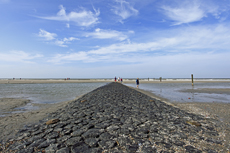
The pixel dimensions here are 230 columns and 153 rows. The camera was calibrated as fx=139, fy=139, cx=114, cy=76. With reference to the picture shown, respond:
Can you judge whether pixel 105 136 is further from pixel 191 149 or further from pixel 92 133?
pixel 191 149

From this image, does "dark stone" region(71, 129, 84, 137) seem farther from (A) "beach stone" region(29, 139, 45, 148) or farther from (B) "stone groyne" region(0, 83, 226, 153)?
(A) "beach stone" region(29, 139, 45, 148)

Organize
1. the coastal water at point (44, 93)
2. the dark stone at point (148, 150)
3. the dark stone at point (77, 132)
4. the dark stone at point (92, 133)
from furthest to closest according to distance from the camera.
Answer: the coastal water at point (44, 93) < the dark stone at point (77, 132) < the dark stone at point (92, 133) < the dark stone at point (148, 150)

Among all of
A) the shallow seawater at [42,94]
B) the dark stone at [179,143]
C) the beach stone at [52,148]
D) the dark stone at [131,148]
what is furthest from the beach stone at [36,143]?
the shallow seawater at [42,94]

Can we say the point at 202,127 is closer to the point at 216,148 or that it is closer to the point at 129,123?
the point at 216,148

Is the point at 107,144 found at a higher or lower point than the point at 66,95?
higher

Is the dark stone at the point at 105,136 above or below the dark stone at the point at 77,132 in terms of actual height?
above

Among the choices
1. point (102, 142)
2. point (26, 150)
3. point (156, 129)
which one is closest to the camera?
point (26, 150)

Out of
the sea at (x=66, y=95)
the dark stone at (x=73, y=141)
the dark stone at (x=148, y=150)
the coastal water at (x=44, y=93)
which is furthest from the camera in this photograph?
the coastal water at (x=44, y=93)

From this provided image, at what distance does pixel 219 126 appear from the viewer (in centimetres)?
596

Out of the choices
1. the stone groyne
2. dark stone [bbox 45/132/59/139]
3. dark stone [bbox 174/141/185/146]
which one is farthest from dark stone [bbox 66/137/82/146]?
dark stone [bbox 174/141/185/146]

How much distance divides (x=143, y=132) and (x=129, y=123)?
103 centimetres

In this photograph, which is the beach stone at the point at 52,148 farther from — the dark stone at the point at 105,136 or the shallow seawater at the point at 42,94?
the shallow seawater at the point at 42,94

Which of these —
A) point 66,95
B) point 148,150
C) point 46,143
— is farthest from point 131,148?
point 66,95

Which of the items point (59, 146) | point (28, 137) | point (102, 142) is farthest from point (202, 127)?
point (28, 137)
